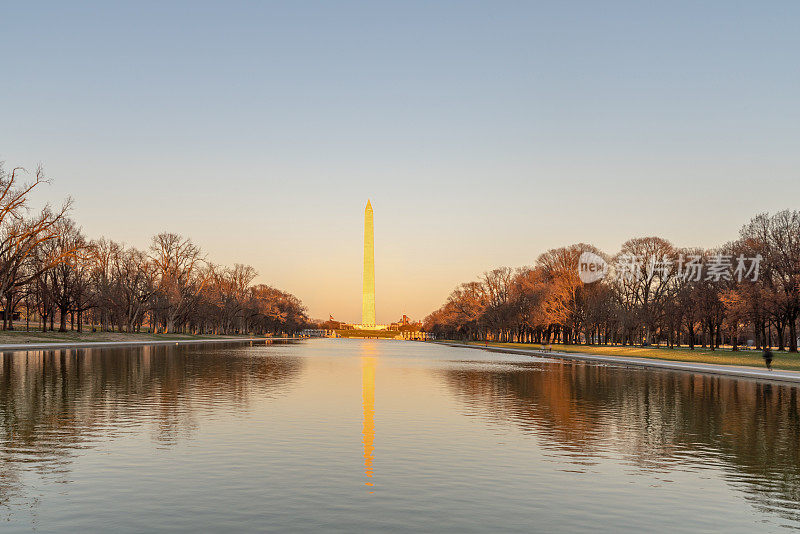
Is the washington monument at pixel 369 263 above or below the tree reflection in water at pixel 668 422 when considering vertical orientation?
above

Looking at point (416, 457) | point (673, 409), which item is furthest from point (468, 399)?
point (416, 457)

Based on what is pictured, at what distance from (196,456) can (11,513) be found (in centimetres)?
468

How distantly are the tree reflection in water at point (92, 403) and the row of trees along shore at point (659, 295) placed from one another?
170 ft

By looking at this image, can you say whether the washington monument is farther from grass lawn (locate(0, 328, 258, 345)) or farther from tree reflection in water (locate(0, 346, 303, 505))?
tree reflection in water (locate(0, 346, 303, 505))

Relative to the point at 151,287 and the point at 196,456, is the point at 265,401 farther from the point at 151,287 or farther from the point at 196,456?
the point at 151,287

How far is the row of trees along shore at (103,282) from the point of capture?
68.3 m

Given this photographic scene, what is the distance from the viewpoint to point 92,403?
22609 millimetres

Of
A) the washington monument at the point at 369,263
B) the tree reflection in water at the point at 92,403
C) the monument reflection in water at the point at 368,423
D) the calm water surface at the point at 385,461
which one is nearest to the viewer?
the calm water surface at the point at 385,461

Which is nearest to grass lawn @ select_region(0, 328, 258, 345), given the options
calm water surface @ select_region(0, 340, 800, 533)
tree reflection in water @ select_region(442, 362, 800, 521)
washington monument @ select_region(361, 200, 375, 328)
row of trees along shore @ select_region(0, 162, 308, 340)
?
row of trees along shore @ select_region(0, 162, 308, 340)

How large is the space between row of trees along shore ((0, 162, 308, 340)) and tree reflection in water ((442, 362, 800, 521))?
53.8m

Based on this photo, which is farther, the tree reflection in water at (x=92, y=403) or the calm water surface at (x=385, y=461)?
the tree reflection in water at (x=92, y=403)

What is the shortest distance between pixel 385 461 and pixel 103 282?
91.0 meters

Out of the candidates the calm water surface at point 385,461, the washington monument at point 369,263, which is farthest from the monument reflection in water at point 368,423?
the washington monument at point 369,263

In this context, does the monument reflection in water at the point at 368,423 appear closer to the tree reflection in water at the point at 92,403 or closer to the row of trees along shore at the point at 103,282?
the tree reflection in water at the point at 92,403
